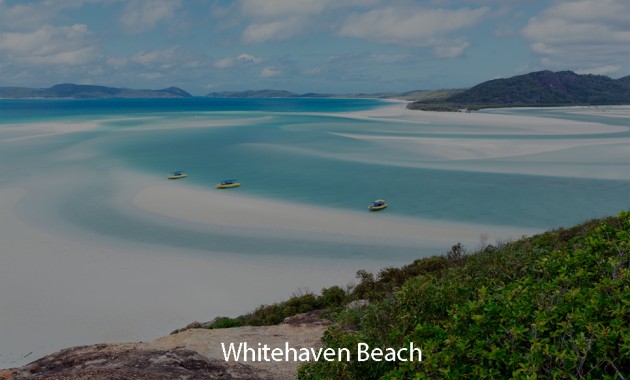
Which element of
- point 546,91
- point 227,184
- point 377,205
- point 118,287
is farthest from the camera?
point 546,91

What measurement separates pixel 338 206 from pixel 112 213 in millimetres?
12703

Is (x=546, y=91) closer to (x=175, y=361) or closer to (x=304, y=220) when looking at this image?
(x=304, y=220)

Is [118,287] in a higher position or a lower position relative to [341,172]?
lower

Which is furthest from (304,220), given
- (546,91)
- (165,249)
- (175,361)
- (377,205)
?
(546,91)

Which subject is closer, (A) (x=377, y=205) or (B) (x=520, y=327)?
(B) (x=520, y=327)

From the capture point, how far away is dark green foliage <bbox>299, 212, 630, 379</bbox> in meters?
4.07

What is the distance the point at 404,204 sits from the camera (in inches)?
1121

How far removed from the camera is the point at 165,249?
2145 cm

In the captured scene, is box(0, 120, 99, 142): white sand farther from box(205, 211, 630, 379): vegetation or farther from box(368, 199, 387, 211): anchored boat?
box(205, 211, 630, 379): vegetation

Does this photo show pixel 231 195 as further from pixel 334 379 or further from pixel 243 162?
pixel 334 379

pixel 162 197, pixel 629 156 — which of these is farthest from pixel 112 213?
pixel 629 156

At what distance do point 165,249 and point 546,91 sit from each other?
172223 millimetres

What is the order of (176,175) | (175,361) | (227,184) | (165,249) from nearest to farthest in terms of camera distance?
(175,361) → (165,249) → (227,184) → (176,175)

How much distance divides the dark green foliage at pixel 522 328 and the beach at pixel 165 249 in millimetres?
10593
